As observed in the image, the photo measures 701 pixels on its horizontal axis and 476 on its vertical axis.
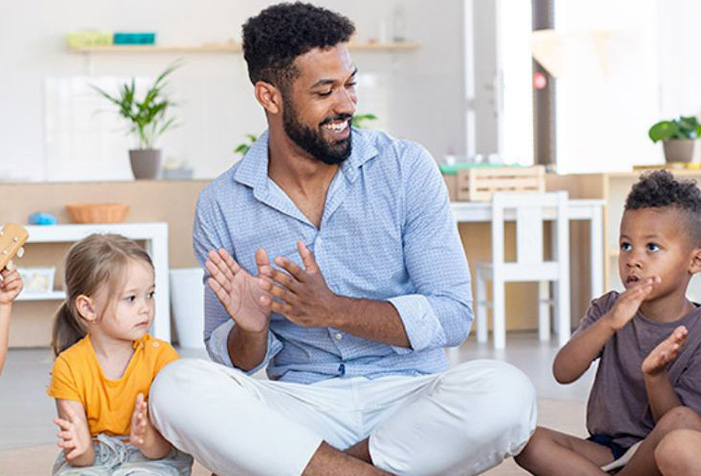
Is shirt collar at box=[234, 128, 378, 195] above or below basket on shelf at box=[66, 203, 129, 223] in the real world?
above

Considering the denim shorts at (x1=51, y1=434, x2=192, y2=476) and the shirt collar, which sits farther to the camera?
the shirt collar

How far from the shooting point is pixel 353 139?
2260mm

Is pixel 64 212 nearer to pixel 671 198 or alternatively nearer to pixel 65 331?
pixel 65 331

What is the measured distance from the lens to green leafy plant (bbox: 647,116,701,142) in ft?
17.0

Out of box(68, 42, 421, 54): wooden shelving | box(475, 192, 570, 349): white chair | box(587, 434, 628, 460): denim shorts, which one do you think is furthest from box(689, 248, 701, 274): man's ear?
box(68, 42, 421, 54): wooden shelving

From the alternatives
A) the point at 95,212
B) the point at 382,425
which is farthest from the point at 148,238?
the point at 382,425

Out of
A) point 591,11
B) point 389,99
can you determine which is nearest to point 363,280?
point 591,11

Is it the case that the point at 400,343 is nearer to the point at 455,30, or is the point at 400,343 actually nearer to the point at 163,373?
the point at 163,373

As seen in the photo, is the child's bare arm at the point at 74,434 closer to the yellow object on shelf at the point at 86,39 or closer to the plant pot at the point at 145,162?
the plant pot at the point at 145,162

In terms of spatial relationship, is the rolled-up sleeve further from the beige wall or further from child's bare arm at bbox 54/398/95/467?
the beige wall

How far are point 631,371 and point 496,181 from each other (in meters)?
3.04

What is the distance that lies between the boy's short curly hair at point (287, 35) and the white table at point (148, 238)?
8.20 feet

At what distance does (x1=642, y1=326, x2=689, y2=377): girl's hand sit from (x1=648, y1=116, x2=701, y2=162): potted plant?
11.1ft

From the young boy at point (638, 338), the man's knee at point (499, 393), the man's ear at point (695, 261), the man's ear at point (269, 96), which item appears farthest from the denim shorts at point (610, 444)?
the man's ear at point (269, 96)
